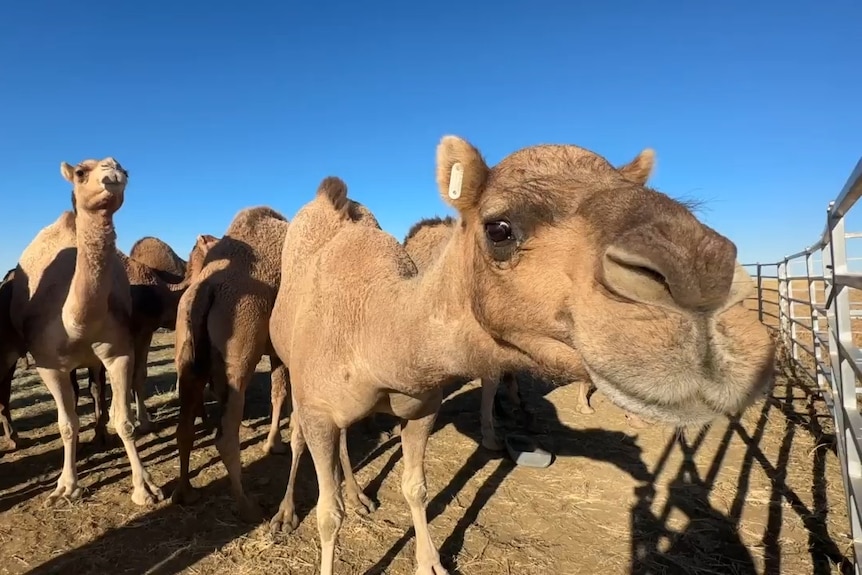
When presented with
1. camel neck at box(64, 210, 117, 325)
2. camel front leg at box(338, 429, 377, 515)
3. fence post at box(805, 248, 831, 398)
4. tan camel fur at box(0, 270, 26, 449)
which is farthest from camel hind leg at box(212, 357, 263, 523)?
fence post at box(805, 248, 831, 398)

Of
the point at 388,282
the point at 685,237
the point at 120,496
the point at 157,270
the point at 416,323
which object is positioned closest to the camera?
the point at 685,237

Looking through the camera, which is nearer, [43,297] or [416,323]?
[416,323]

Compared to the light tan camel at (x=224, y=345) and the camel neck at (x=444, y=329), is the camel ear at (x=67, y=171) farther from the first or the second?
the camel neck at (x=444, y=329)

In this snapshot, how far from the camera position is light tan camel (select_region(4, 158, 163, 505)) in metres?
4.69

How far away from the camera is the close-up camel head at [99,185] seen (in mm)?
4492

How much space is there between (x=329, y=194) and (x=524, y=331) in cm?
329

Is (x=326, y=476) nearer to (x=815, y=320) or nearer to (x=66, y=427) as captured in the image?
(x=66, y=427)

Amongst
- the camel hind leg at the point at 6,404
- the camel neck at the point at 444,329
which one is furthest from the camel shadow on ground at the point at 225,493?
the camel neck at the point at 444,329

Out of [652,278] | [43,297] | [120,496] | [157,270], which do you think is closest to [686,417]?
[652,278]

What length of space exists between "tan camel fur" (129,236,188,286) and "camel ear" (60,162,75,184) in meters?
3.98

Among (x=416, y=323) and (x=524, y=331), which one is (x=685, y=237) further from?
(x=416, y=323)

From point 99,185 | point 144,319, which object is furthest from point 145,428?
point 99,185

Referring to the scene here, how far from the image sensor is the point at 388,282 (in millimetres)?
3271

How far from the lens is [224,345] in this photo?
4.99 metres
